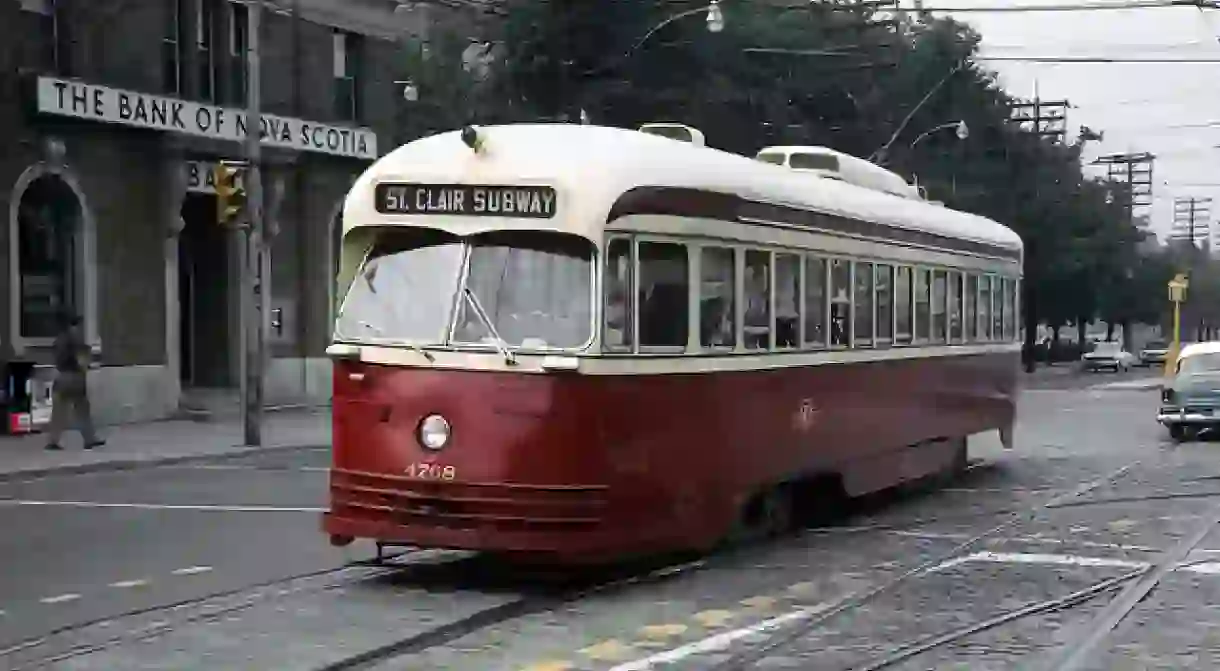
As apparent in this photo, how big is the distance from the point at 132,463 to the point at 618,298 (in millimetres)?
12376

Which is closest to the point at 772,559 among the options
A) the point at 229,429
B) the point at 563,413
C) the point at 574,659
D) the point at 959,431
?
the point at 563,413

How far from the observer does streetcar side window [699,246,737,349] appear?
1116 centimetres

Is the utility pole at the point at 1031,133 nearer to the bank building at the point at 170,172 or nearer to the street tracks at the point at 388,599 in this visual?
the bank building at the point at 170,172

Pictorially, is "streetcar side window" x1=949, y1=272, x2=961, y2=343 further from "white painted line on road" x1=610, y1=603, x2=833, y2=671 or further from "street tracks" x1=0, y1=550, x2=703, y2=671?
"white painted line on road" x1=610, y1=603, x2=833, y2=671

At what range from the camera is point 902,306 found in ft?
49.7

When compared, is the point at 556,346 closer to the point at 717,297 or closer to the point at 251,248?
the point at 717,297

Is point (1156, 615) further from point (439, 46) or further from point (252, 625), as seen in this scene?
point (439, 46)

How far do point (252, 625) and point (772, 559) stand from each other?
166 inches

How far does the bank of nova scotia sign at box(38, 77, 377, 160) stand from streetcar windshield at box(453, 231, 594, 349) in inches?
682

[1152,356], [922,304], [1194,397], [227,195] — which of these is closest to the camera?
[922,304]

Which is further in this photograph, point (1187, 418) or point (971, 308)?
point (1187, 418)

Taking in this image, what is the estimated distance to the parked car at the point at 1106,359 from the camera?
2822 inches

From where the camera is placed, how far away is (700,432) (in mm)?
11094

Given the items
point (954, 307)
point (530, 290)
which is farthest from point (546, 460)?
point (954, 307)
